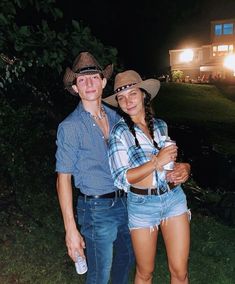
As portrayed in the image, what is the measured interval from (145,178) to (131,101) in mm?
686

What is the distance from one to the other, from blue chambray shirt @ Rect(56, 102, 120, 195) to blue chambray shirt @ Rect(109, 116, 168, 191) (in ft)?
0.32

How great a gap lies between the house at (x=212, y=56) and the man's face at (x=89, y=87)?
41.8 meters

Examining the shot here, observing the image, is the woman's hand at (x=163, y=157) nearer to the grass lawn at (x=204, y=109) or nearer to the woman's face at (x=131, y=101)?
the woman's face at (x=131, y=101)

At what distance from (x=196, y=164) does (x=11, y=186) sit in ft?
23.0

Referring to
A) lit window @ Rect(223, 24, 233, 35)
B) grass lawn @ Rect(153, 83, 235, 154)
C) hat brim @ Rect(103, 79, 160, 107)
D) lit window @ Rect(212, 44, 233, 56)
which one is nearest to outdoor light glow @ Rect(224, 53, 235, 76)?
lit window @ Rect(212, 44, 233, 56)

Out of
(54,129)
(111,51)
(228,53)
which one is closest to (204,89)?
(228,53)

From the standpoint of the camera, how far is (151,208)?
131 inches

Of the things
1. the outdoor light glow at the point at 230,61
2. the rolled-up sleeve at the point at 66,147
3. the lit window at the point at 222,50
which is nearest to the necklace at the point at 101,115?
the rolled-up sleeve at the point at 66,147

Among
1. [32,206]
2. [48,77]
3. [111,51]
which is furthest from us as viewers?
[48,77]

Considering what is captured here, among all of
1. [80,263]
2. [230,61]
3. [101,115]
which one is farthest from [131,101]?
[230,61]

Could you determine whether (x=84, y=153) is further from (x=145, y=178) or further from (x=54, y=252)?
(x=54, y=252)

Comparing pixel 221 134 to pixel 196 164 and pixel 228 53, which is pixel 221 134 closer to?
pixel 196 164

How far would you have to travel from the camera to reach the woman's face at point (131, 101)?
3.48m

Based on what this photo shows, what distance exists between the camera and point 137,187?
3338mm
